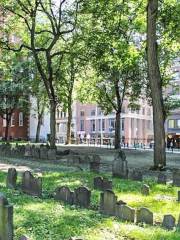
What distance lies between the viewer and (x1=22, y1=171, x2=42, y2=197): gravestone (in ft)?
39.4

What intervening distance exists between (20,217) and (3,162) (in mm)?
14383

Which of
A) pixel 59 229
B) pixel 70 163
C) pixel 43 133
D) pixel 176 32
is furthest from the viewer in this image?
pixel 43 133

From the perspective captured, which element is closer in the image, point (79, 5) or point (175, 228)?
point (175, 228)

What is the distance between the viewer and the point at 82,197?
1055 cm

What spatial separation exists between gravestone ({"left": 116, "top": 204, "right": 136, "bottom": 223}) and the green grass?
0.14m

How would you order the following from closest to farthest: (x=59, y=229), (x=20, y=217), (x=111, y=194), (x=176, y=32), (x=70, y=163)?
(x=59, y=229)
(x=20, y=217)
(x=111, y=194)
(x=70, y=163)
(x=176, y=32)

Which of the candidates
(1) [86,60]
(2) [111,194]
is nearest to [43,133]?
(1) [86,60]

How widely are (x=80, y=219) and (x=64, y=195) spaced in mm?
1796

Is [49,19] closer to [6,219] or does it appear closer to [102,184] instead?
[102,184]

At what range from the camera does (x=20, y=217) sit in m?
9.12

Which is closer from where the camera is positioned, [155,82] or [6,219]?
[6,219]

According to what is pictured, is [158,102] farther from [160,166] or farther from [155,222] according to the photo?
[155,222]

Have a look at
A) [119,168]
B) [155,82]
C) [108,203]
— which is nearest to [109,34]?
[155,82]

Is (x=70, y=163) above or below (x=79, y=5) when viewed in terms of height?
below
